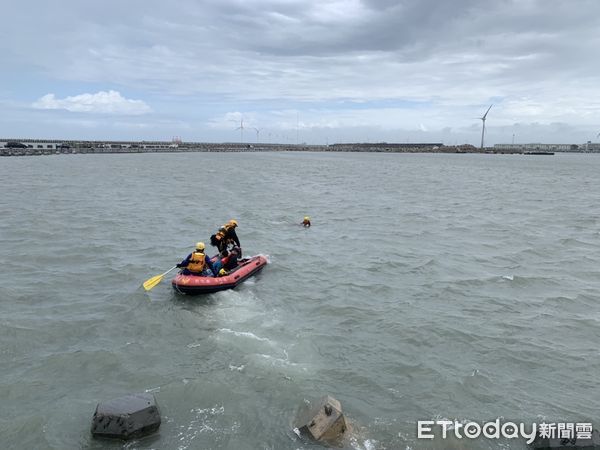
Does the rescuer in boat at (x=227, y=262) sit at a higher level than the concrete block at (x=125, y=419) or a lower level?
higher

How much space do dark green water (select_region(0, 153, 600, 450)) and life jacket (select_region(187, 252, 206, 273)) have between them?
1112mm

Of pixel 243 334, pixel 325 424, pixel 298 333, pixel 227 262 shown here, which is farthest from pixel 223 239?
pixel 325 424

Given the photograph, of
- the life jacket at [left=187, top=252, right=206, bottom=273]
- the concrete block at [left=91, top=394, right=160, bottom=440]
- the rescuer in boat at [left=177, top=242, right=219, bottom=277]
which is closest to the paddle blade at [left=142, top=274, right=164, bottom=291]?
the rescuer in boat at [left=177, top=242, right=219, bottom=277]

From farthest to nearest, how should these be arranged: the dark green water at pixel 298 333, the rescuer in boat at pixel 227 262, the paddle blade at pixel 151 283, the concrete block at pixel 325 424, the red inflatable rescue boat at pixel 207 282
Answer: the rescuer in boat at pixel 227 262 → the paddle blade at pixel 151 283 → the red inflatable rescue boat at pixel 207 282 → the dark green water at pixel 298 333 → the concrete block at pixel 325 424

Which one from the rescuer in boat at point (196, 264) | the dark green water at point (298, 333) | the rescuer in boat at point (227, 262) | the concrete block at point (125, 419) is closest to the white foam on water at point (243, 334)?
the dark green water at point (298, 333)

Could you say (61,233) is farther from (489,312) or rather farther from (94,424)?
(489,312)

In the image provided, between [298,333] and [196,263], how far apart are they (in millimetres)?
4663

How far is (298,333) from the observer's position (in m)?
13.3

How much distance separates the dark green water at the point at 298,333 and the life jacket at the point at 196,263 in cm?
111

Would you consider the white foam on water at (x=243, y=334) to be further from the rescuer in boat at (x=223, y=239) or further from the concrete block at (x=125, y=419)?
the rescuer in boat at (x=223, y=239)

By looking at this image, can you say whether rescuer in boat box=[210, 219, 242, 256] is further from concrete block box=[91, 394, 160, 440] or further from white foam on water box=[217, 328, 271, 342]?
concrete block box=[91, 394, 160, 440]

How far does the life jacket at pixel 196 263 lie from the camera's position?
625 inches

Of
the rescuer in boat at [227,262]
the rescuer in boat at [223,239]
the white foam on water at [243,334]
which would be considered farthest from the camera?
the rescuer in boat at [223,239]

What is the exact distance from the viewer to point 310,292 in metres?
17.0
